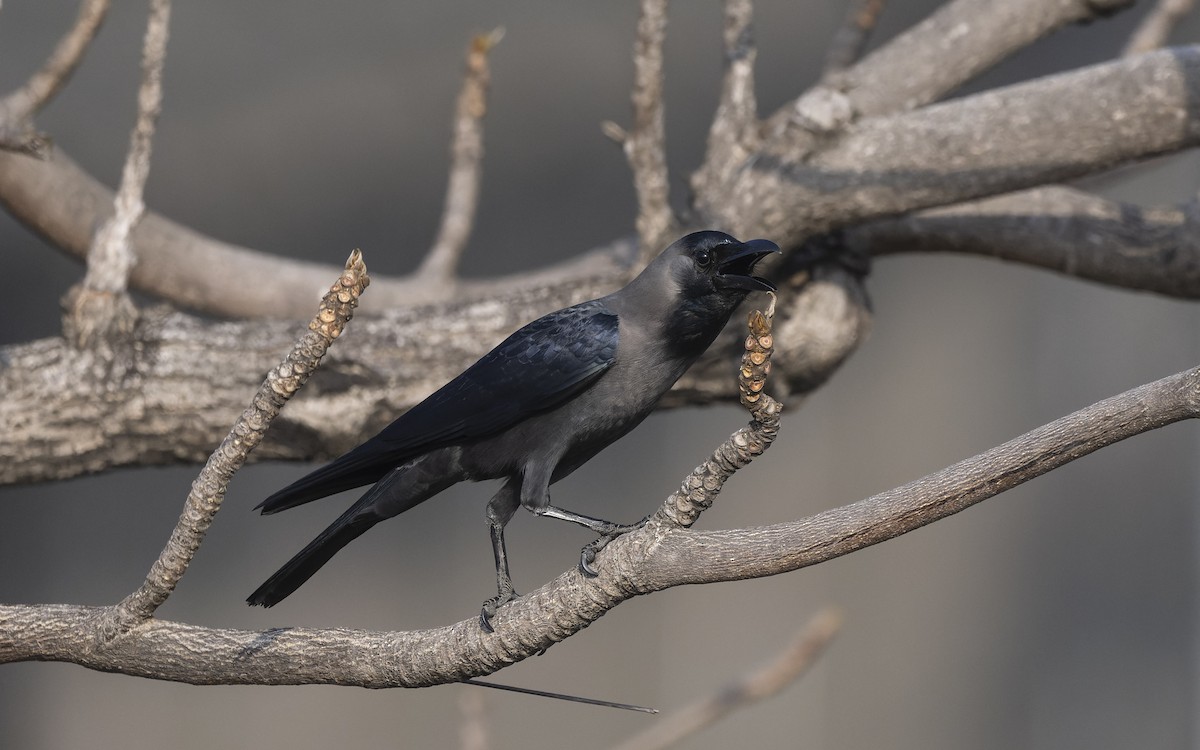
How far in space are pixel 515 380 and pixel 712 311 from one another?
13.9 inches

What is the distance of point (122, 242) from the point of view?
3.07 meters

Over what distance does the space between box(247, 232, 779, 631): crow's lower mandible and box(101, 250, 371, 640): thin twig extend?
23 centimetres

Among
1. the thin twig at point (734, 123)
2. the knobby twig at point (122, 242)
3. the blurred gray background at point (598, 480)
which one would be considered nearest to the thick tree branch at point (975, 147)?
the thin twig at point (734, 123)

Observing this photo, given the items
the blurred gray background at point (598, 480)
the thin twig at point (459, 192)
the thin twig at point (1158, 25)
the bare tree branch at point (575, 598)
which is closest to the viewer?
the bare tree branch at point (575, 598)

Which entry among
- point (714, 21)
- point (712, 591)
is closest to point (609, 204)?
point (714, 21)

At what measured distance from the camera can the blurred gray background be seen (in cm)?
477

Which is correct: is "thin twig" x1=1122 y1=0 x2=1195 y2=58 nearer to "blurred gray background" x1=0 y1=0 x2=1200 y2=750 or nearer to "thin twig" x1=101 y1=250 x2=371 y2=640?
"blurred gray background" x1=0 y1=0 x2=1200 y2=750

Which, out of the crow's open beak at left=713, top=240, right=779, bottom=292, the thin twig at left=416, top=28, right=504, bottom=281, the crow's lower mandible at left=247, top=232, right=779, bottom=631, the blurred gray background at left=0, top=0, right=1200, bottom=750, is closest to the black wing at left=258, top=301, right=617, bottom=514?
the crow's lower mandible at left=247, top=232, right=779, bottom=631

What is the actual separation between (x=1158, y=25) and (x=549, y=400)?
2621 millimetres

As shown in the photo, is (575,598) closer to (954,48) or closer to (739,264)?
(739,264)

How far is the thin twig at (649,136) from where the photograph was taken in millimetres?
3084

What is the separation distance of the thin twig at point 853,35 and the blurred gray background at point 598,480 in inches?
45.4

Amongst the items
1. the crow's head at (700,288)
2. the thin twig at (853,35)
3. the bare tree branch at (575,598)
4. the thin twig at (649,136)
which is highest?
the thin twig at (853,35)

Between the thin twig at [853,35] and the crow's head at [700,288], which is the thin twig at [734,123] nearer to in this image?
the thin twig at [853,35]
